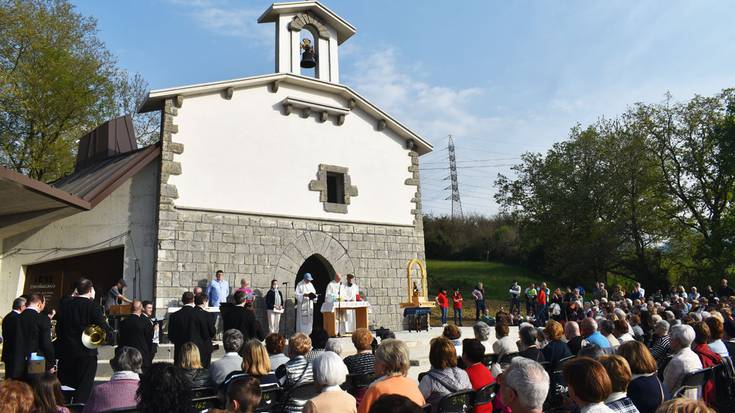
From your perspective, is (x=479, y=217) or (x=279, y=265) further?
(x=479, y=217)

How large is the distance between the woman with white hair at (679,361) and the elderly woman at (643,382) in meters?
0.73

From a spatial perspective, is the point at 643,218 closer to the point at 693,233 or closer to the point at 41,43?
the point at 693,233

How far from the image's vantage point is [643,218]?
25.9 metres

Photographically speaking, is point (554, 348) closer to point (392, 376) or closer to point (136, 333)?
point (392, 376)

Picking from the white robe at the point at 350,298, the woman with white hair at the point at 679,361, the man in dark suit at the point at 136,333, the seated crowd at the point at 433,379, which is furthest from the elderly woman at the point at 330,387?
the white robe at the point at 350,298

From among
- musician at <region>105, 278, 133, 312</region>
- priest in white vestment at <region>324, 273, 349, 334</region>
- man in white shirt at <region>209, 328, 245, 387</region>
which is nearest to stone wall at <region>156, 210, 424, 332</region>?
musician at <region>105, 278, 133, 312</region>

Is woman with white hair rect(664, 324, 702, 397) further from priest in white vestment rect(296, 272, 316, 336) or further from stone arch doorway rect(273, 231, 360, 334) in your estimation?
stone arch doorway rect(273, 231, 360, 334)

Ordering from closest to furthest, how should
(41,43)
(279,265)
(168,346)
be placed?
(168,346)
(279,265)
(41,43)

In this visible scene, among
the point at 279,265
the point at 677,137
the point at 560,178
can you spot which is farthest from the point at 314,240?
the point at 677,137

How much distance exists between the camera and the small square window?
14.1 meters

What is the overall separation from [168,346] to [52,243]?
3.94m

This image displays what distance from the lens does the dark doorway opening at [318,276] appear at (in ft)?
45.6

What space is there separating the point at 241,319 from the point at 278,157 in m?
6.07

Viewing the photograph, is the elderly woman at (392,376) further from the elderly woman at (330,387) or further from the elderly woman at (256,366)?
the elderly woman at (256,366)
